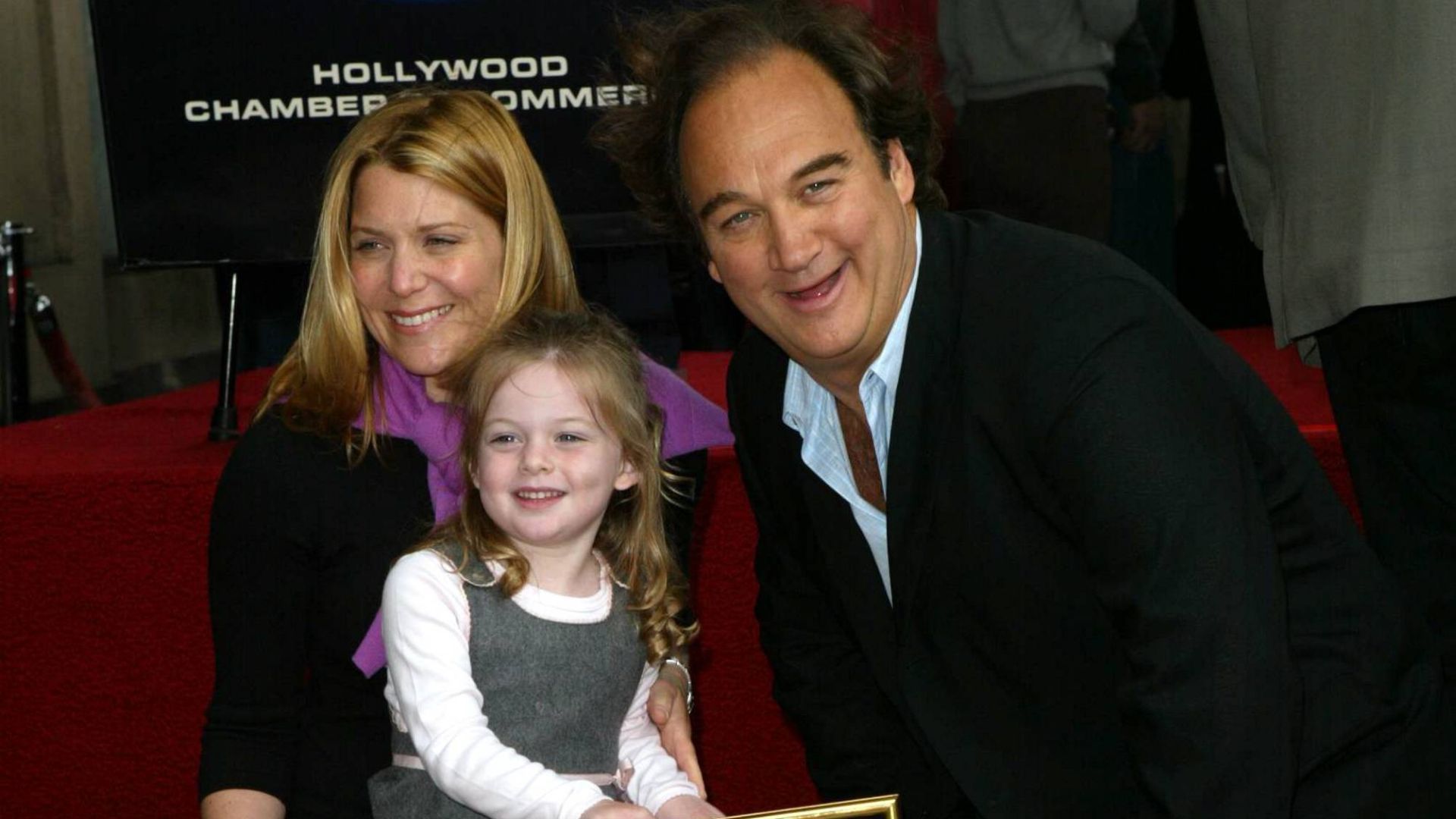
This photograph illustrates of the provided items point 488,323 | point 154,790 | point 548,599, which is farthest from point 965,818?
point 154,790

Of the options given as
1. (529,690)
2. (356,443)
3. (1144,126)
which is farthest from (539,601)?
(1144,126)

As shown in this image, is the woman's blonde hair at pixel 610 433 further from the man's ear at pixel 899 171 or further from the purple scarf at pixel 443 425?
the man's ear at pixel 899 171

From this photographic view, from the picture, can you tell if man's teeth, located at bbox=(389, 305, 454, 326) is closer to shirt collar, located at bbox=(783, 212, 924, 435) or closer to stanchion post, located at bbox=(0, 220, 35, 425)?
shirt collar, located at bbox=(783, 212, 924, 435)

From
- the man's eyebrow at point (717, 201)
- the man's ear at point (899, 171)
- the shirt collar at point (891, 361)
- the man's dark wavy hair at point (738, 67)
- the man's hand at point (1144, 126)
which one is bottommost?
the shirt collar at point (891, 361)

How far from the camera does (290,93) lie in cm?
251

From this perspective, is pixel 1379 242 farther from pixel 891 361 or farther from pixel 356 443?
pixel 356 443

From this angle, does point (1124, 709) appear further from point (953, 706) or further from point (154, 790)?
point (154, 790)

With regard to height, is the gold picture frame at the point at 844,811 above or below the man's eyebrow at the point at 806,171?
below

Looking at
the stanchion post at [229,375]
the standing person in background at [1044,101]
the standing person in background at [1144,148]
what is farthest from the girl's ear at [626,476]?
the standing person in background at [1144,148]

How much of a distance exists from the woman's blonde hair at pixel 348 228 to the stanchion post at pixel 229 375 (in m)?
0.72

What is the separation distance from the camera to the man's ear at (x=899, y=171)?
180 centimetres

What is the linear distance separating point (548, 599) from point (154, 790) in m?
1.16

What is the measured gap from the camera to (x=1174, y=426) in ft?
4.77

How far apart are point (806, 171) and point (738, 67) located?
5.7 inches
